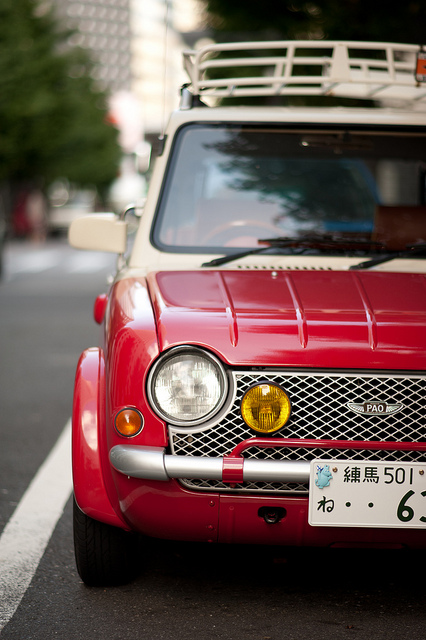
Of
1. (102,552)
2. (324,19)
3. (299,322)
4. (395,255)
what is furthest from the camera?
(324,19)

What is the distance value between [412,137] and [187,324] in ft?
6.07

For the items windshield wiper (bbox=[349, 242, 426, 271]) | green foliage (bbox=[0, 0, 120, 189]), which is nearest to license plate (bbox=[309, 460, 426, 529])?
windshield wiper (bbox=[349, 242, 426, 271])

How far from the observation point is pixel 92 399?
3.27m

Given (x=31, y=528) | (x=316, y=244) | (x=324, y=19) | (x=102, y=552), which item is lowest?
(x=31, y=528)

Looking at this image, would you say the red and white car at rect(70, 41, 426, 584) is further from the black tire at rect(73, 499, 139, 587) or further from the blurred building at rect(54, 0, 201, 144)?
the blurred building at rect(54, 0, 201, 144)

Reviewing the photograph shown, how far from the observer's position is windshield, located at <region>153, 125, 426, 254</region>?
4.04 metres

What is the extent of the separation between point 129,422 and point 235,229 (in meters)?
1.37

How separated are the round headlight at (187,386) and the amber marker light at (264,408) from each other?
0.28 ft

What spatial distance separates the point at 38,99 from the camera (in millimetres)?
33750

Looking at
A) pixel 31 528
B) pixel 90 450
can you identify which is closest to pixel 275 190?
pixel 90 450

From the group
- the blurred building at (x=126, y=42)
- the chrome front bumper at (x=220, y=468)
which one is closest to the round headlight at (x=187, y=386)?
the chrome front bumper at (x=220, y=468)

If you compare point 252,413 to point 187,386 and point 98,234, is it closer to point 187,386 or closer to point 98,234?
point 187,386

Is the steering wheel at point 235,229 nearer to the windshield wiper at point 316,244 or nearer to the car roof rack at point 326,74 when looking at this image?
the windshield wiper at point 316,244

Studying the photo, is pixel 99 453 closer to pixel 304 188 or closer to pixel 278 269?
pixel 278 269
